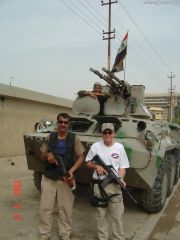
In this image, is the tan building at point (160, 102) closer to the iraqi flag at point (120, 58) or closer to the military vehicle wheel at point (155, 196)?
the iraqi flag at point (120, 58)

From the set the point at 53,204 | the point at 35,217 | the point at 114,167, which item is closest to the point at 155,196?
the point at 35,217

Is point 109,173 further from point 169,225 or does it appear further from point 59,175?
point 169,225

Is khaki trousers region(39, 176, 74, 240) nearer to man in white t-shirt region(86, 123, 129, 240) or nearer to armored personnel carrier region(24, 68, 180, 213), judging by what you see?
man in white t-shirt region(86, 123, 129, 240)

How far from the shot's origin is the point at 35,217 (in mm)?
6219

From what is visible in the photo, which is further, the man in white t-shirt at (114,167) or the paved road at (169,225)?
the paved road at (169,225)

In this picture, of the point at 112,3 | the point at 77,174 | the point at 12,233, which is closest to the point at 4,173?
the point at 77,174

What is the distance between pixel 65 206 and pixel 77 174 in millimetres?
1663

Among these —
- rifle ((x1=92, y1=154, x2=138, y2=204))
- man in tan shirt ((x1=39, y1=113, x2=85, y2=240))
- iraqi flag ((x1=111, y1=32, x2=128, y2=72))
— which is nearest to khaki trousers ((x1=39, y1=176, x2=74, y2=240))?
man in tan shirt ((x1=39, y1=113, x2=85, y2=240))

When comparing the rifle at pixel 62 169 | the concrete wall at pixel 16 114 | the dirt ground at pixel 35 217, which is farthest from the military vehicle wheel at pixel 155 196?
the concrete wall at pixel 16 114

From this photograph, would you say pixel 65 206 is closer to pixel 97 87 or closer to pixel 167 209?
Result: pixel 167 209

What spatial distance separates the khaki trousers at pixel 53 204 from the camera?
493 centimetres

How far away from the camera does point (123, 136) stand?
6.74 meters

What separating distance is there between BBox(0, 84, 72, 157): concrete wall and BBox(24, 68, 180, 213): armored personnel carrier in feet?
Answer: 23.8

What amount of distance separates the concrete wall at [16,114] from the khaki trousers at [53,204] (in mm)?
10104
